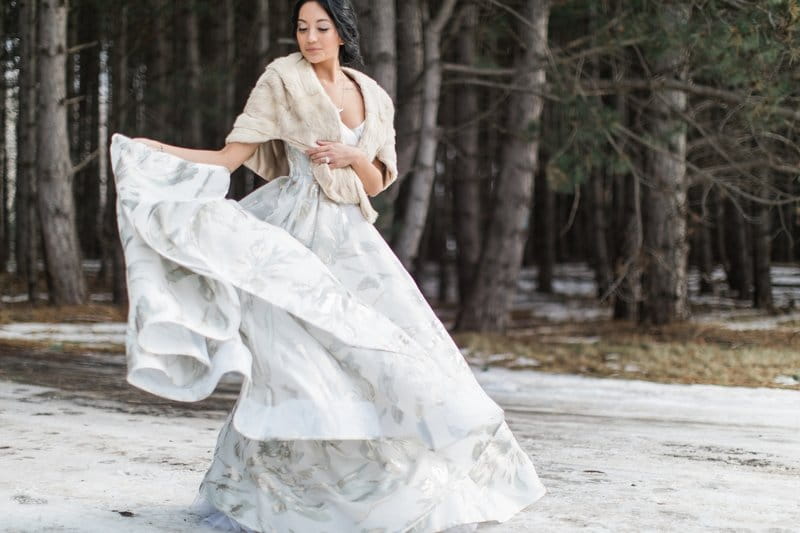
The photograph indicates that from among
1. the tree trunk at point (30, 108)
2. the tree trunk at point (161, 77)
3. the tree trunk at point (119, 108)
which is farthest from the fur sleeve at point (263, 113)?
the tree trunk at point (161, 77)

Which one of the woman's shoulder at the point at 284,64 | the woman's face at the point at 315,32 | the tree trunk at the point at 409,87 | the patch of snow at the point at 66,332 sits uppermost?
the tree trunk at the point at 409,87

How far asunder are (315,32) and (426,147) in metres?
6.30

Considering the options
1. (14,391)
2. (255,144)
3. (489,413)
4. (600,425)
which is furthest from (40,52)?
(489,413)

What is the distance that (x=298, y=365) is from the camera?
325 cm

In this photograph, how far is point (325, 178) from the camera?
3619mm

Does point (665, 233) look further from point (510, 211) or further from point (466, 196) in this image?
point (466, 196)

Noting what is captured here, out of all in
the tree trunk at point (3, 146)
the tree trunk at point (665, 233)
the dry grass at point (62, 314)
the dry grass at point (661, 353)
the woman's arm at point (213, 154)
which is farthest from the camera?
the tree trunk at point (3, 146)

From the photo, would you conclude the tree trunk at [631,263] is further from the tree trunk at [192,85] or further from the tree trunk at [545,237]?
the tree trunk at [192,85]

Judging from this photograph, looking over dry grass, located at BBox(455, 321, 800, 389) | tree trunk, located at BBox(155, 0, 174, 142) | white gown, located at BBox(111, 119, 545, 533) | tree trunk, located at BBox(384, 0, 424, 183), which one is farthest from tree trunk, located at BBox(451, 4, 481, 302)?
white gown, located at BBox(111, 119, 545, 533)

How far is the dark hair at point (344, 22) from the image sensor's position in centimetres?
360

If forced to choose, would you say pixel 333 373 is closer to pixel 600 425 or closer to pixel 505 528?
pixel 505 528

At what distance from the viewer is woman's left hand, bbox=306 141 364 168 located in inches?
140

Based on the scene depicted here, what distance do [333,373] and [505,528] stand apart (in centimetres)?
91

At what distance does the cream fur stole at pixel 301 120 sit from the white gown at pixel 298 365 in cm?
19
